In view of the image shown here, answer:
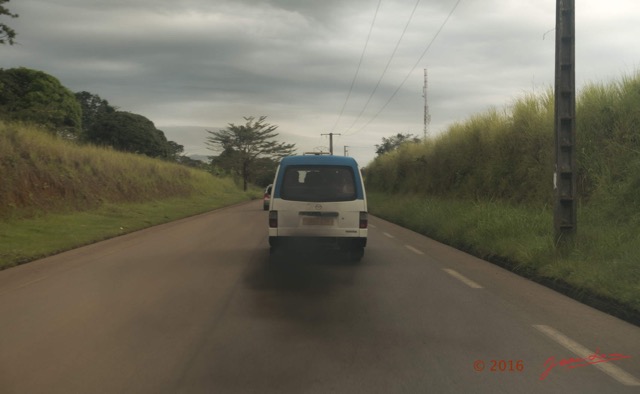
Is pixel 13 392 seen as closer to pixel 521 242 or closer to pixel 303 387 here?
pixel 303 387

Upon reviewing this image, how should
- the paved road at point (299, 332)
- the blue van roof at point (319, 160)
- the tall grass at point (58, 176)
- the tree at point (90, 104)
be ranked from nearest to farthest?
the paved road at point (299, 332) → the blue van roof at point (319, 160) → the tall grass at point (58, 176) → the tree at point (90, 104)

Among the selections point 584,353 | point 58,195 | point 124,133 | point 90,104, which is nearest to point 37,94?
point 124,133

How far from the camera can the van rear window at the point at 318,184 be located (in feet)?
32.3

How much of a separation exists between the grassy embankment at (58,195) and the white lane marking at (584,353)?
8.81 metres

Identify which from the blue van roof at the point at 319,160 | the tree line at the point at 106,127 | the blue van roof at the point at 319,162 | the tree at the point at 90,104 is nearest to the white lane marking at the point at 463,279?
the blue van roof at the point at 319,162

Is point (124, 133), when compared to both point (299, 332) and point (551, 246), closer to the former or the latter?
point (551, 246)

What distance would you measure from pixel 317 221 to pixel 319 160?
126 centimetres

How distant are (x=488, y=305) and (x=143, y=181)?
30657 mm

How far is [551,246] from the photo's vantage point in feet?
30.2

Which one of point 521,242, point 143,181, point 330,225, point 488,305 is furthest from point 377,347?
point 143,181

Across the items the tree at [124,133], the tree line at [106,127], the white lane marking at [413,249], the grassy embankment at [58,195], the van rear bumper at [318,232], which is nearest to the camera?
the van rear bumper at [318,232]

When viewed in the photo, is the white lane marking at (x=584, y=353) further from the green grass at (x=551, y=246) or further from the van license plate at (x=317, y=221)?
the van license plate at (x=317, y=221)

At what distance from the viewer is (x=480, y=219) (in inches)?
542

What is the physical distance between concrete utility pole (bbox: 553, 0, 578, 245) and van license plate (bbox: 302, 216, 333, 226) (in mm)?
3922
